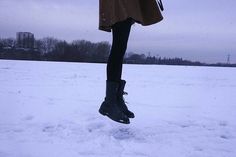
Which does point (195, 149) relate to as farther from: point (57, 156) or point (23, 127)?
point (23, 127)

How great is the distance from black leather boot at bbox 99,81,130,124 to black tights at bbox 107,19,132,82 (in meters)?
0.07

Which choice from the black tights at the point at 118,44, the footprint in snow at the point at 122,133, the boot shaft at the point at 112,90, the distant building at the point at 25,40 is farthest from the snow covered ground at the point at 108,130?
the distant building at the point at 25,40

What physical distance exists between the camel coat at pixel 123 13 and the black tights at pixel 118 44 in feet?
0.17

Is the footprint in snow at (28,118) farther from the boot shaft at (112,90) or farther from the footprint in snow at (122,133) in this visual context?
the boot shaft at (112,90)

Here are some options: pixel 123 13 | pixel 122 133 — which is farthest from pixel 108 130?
pixel 123 13

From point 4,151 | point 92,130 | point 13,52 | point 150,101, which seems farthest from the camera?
point 13,52

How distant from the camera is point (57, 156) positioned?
10.9 feet

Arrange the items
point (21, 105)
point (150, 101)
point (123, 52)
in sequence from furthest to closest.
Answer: point (150, 101) < point (21, 105) < point (123, 52)

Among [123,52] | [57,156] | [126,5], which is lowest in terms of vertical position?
[57,156]

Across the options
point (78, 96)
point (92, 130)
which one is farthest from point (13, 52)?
point (92, 130)

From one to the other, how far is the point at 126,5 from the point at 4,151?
6.42 ft

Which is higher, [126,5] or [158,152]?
[126,5]

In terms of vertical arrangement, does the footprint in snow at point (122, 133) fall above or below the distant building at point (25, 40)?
below

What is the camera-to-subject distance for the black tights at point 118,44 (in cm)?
226
